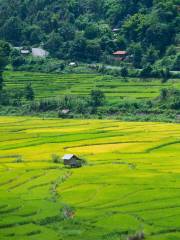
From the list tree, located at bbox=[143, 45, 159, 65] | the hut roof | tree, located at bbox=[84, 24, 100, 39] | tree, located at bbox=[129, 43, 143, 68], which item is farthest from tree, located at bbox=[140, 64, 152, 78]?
the hut roof

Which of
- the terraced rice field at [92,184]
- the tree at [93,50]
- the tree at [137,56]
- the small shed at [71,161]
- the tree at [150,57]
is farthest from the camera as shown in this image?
the tree at [93,50]

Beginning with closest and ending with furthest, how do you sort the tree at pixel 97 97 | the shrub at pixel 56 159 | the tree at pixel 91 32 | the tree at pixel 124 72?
the shrub at pixel 56 159 → the tree at pixel 97 97 → the tree at pixel 124 72 → the tree at pixel 91 32

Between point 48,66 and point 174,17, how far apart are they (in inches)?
564

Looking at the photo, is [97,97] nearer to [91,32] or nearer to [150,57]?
[150,57]

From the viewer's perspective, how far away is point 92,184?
37781 mm

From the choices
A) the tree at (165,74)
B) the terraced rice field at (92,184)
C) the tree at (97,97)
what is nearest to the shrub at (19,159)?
the terraced rice field at (92,184)

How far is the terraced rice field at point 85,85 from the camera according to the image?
74688 mm

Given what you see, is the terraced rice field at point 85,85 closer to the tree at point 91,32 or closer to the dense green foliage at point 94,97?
the dense green foliage at point 94,97

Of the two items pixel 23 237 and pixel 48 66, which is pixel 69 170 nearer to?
pixel 23 237

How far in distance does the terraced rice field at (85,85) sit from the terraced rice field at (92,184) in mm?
15897

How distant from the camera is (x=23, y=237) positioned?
96.1 feet

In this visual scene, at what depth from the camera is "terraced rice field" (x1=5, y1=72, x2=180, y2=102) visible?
7469 centimetres

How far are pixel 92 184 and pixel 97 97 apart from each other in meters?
34.2

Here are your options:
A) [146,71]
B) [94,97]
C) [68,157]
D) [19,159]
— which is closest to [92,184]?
[68,157]
